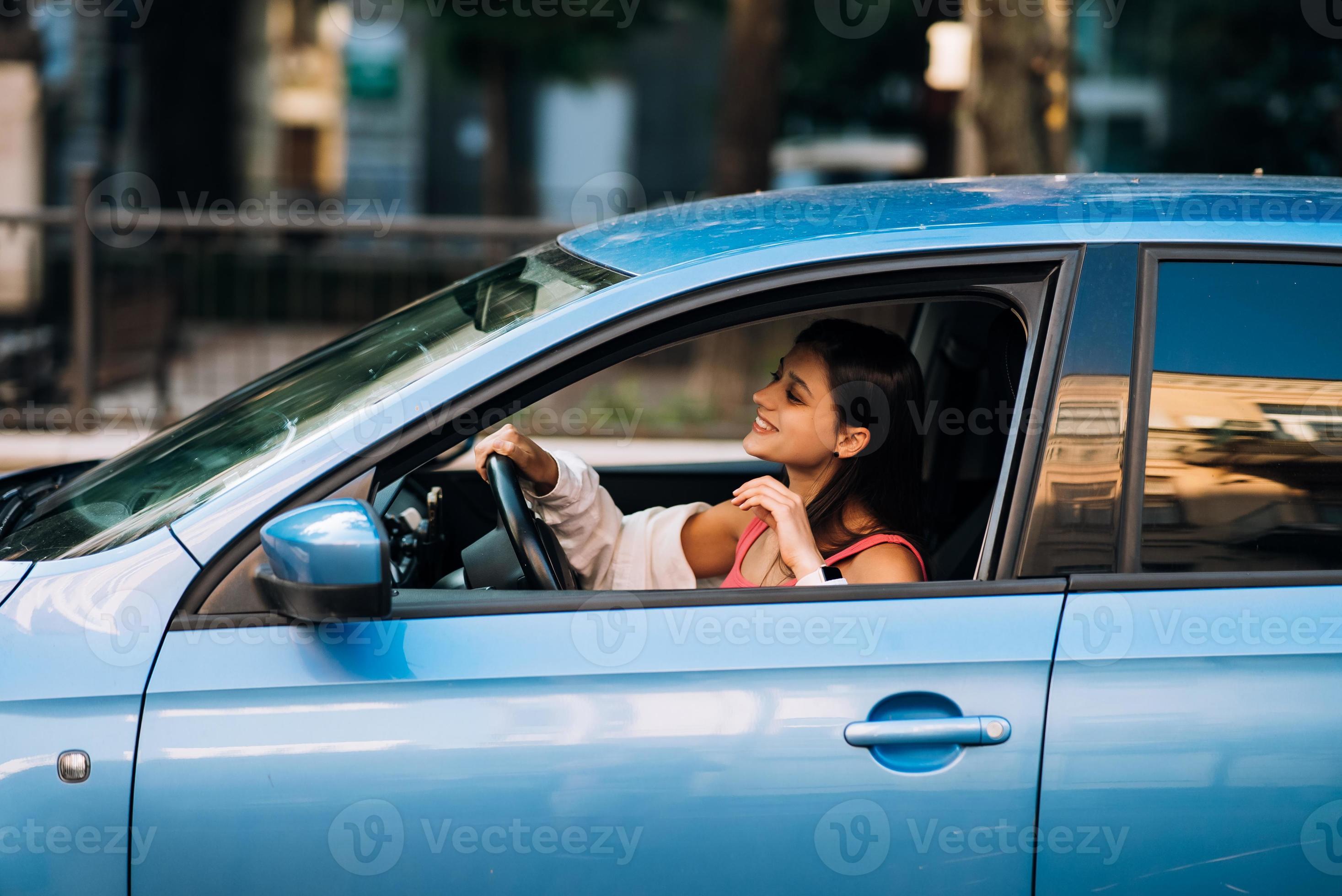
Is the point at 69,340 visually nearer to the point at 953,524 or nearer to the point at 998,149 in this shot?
the point at 998,149

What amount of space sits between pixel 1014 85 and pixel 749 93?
289 cm

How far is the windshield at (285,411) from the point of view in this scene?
6.63 ft

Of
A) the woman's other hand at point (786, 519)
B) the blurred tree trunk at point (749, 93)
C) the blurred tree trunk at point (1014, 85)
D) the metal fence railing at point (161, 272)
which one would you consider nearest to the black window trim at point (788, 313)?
the woman's other hand at point (786, 519)

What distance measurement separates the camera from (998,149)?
23.6 feet

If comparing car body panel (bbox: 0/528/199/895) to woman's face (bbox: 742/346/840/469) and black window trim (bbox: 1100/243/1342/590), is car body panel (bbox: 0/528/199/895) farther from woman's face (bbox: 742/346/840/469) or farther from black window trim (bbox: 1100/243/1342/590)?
black window trim (bbox: 1100/243/1342/590)

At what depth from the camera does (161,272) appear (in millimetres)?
7453

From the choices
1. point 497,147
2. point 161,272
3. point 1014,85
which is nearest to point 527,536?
point 1014,85

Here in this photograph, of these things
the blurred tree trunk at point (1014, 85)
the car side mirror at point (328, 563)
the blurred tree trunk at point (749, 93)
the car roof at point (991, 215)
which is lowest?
the car side mirror at point (328, 563)

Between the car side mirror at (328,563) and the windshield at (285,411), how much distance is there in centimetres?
25

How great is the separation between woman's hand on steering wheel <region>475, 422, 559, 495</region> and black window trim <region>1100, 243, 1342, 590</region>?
3.54ft

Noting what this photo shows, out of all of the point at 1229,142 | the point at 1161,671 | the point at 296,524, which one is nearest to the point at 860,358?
the point at 1161,671

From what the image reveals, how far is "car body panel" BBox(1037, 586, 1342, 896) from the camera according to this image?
1.74 metres

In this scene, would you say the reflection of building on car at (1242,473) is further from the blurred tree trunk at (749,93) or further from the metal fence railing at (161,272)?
the blurred tree trunk at (749,93)

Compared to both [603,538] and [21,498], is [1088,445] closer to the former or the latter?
[603,538]
